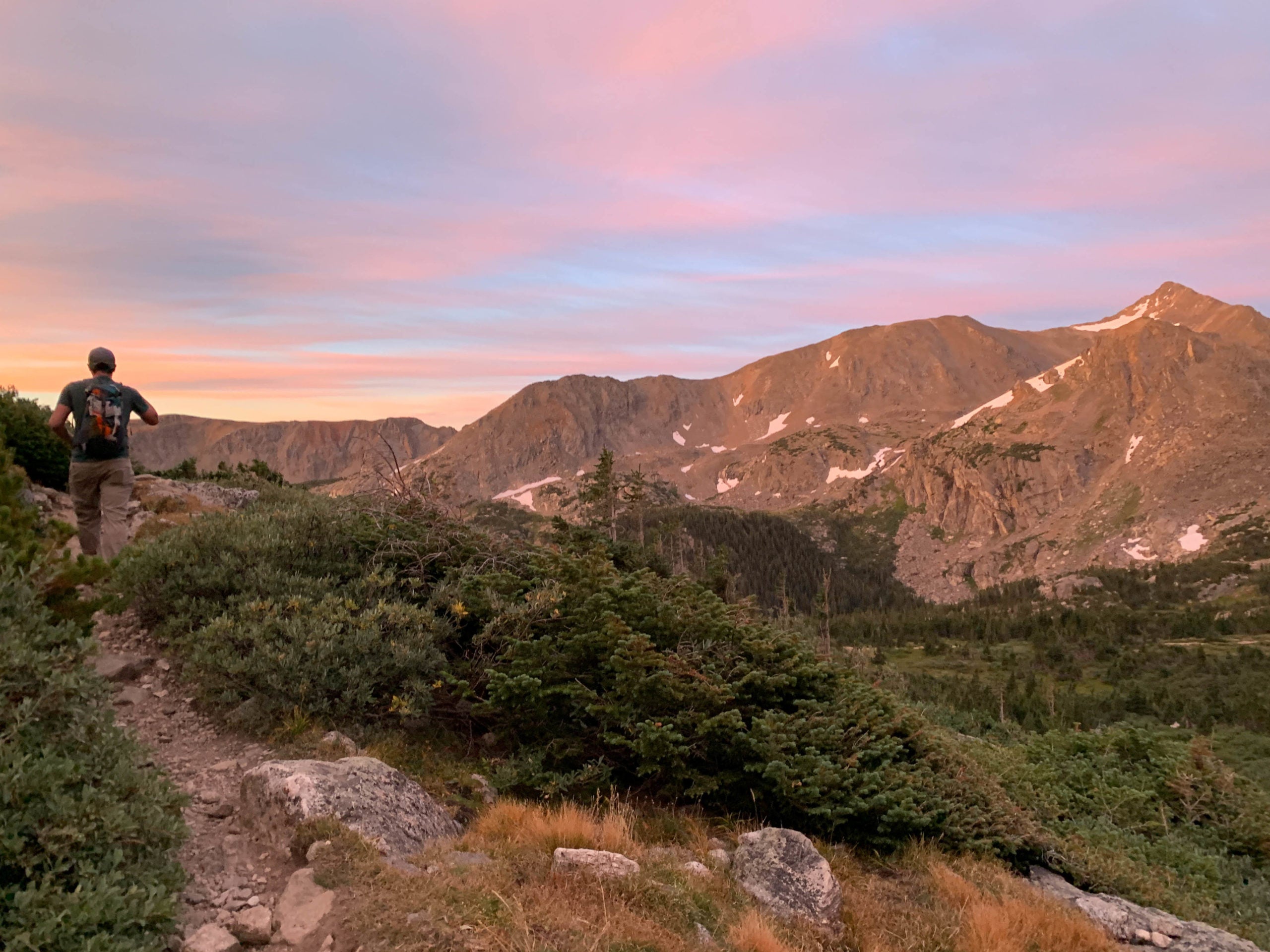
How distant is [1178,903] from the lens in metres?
11.1

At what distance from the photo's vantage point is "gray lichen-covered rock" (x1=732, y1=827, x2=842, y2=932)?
22.4ft

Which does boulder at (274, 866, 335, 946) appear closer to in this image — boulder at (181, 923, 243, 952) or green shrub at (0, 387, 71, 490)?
boulder at (181, 923, 243, 952)

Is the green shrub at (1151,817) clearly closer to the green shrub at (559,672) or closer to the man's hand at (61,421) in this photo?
the green shrub at (559,672)

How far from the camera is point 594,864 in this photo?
241 inches

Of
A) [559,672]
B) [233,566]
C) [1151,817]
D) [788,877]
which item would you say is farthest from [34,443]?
[1151,817]

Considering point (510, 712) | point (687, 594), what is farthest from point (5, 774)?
point (687, 594)

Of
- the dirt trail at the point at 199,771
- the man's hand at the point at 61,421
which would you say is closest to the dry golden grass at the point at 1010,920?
the dirt trail at the point at 199,771

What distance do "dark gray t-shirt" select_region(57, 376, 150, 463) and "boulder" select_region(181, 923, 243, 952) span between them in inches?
310

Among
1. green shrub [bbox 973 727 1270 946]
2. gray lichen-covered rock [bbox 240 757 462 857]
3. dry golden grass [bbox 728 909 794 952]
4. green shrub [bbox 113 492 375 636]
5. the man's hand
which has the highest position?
the man's hand

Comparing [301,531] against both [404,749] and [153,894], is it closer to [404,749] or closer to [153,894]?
[404,749]

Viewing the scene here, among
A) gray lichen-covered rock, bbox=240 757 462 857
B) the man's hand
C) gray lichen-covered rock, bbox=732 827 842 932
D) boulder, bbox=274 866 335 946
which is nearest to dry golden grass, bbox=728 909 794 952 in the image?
gray lichen-covered rock, bbox=732 827 842 932

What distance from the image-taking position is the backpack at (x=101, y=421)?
10.1 meters

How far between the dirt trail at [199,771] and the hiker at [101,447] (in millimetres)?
1500

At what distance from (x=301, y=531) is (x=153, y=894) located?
728 cm
